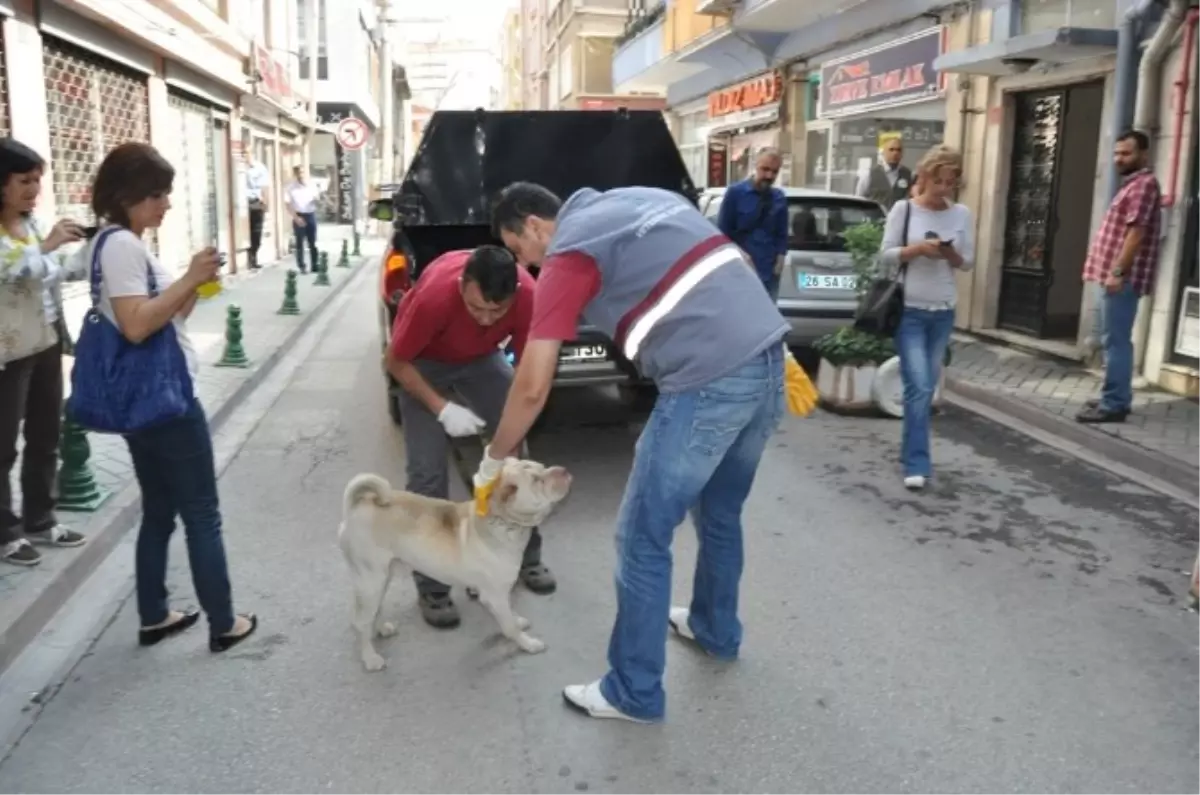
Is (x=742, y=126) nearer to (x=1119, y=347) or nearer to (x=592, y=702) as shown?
(x=1119, y=347)

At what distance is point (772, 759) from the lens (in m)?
3.14

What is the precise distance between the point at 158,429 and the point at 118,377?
0.23 metres

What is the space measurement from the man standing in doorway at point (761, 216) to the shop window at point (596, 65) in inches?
1108

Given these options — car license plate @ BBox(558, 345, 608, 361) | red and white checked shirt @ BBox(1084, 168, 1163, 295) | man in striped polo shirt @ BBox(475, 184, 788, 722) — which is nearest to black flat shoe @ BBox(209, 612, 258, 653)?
man in striped polo shirt @ BBox(475, 184, 788, 722)

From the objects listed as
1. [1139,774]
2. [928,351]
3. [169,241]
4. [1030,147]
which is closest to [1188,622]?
[1139,774]

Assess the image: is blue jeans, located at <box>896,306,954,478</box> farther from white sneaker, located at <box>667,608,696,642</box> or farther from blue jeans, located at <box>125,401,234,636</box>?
blue jeans, located at <box>125,401,234,636</box>

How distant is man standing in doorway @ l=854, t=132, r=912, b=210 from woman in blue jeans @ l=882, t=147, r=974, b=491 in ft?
17.2

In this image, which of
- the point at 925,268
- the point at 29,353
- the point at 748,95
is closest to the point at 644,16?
the point at 748,95

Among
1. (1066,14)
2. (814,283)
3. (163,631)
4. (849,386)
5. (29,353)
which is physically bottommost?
(163,631)

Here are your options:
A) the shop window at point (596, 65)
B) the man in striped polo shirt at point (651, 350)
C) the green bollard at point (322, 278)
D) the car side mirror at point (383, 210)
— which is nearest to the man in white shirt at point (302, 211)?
the green bollard at point (322, 278)

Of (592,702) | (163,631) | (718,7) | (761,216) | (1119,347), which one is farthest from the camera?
(718,7)

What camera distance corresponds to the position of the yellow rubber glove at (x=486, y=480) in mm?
3330

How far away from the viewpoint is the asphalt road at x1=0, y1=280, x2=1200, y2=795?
10.1 ft

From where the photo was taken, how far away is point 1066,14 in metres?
10.1
